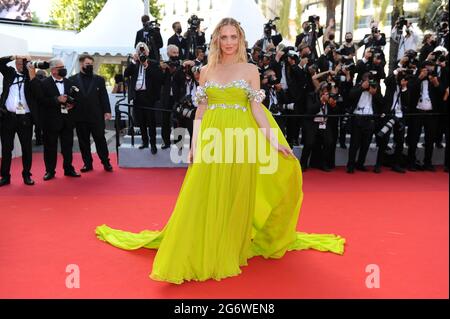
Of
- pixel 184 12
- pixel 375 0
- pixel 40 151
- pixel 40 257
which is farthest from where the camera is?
pixel 184 12

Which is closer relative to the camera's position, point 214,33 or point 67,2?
point 214,33

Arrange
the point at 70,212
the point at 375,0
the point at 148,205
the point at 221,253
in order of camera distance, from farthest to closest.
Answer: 1. the point at 375,0
2. the point at 148,205
3. the point at 70,212
4. the point at 221,253

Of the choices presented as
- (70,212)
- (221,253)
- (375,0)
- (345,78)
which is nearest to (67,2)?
(375,0)

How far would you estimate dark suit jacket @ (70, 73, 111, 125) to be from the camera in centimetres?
648

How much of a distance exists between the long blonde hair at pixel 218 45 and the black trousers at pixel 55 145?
386cm

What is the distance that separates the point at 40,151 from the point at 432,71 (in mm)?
6946

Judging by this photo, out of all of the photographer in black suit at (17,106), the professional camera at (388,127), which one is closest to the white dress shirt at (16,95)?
the photographer in black suit at (17,106)

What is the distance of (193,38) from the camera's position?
342 inches

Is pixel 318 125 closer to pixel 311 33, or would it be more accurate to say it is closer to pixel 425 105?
pixel 425 105

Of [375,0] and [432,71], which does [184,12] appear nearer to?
[375,0]

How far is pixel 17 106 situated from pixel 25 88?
0.81 feet

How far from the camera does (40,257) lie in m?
3.35

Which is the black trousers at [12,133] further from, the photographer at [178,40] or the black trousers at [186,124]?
the photographer at [178,40]

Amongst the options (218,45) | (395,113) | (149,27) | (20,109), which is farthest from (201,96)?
(149,27)
